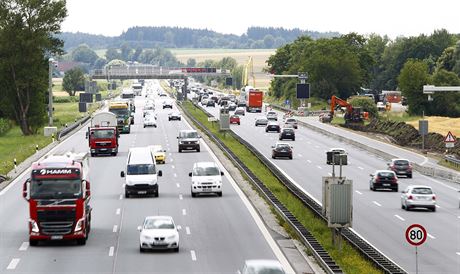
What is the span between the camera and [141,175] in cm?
5525

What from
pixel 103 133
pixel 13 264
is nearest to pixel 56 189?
pixel 13 264

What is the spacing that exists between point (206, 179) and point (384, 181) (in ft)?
48.7

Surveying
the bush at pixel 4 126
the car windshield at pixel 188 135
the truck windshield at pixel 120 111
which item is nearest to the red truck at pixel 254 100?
the bush at pixel 4 126

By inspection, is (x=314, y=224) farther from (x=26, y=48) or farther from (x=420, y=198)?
Result: (x=26, y=48)

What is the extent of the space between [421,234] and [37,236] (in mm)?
14634

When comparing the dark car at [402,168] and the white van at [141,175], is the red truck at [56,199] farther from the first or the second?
the dark car at [402,168]

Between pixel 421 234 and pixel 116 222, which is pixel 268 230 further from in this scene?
pixel 421 234

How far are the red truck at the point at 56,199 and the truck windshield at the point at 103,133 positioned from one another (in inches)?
1745

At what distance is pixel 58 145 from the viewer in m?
95.0

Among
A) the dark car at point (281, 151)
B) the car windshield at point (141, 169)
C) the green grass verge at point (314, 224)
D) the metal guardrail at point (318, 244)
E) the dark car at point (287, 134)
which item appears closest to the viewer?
the metal guardrail at point (318, 244)

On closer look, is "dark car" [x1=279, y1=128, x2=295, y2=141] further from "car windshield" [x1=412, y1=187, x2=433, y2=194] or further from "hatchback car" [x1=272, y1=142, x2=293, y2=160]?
"car windshield" [x1=412, y1=187, x2=433, y2=194]

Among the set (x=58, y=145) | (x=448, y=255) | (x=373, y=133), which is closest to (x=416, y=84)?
(x=373, y=133)

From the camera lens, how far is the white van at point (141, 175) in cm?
5466

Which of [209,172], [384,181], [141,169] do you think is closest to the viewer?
[141,169]
